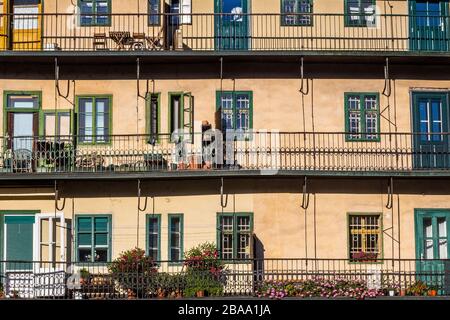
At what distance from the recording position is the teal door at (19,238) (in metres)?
32.2

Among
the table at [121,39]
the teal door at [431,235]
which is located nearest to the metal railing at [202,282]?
the teal door at [431,235]

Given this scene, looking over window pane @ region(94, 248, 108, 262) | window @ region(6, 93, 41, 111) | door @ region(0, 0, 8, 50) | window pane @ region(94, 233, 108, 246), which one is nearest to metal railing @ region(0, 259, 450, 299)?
window pane @ region(94, 248, 108, 262)

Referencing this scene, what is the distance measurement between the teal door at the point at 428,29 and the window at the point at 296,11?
3252 mm

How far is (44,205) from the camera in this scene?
106 ft

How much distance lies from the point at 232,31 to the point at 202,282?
27.2ft

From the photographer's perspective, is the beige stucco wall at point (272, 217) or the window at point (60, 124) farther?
the window at point (60, 124)

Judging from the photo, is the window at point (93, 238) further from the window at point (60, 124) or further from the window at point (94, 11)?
the window at point (94, 11)

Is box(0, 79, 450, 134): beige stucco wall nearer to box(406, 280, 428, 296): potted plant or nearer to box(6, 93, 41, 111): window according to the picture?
box(6, 93, 41, 111): window

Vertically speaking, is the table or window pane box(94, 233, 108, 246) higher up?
the table

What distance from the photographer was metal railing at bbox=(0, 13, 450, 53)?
33125mm

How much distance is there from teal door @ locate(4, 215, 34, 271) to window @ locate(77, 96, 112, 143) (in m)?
3.07

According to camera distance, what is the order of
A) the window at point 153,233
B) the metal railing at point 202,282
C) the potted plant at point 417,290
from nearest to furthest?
the metal railing at point 202,282 → the potted plant at point 417,290 → the window at point 153,233
